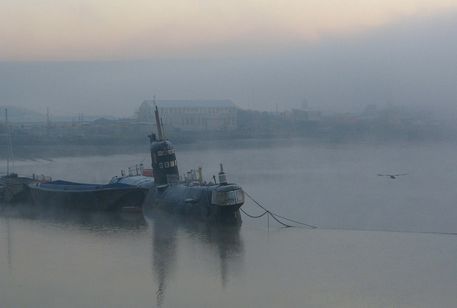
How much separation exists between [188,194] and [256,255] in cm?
411

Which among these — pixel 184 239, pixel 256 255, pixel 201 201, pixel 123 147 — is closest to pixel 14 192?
pixel 201 201

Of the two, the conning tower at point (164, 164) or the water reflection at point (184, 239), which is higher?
the conning tower at point (164, 164)

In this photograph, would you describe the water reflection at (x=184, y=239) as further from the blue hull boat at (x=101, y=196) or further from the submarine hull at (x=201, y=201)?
the blue hull boat at (x=101, y=196)

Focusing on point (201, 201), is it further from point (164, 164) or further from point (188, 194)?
point (164, 164)

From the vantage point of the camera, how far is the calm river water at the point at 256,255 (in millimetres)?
8977

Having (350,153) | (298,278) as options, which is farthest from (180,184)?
(350,153)

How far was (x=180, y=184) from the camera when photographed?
16453 mm

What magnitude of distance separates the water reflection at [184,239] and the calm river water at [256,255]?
0.7 inches

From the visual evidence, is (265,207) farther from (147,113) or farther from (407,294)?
(147,113)

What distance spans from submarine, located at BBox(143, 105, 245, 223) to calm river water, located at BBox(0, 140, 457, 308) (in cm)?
29

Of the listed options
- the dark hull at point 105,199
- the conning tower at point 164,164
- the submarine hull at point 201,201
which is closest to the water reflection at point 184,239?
the submarine hull at point 201,201

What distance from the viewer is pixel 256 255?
38.2 ft

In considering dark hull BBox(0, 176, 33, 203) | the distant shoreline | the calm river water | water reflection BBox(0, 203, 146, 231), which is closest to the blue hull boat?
water reflection BBox(0, 203, 146, 231)

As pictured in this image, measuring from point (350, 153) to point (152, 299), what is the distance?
101ft
